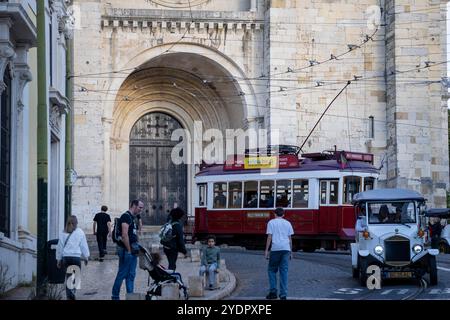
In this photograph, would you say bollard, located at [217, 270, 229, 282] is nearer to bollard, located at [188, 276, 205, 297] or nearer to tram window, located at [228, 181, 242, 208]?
bollard, located at [188, 276, 205, 297]

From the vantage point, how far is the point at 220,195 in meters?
35.9

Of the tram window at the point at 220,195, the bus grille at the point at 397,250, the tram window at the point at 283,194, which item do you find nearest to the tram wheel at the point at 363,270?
the bus grille at the point at 397,250

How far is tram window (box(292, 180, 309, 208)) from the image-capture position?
1332 inches

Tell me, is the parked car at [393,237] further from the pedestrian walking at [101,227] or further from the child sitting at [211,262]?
the pedestrian walking at [101,227]

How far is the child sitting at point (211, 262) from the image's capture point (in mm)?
20562

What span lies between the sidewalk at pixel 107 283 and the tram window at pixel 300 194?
637 cm

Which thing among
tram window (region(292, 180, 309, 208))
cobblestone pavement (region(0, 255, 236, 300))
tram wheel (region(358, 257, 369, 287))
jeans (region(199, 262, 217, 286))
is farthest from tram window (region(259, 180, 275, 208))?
jeans (region(199, 262, 217, 286))

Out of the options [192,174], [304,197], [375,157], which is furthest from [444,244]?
[192,174]

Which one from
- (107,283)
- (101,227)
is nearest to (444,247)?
(101,227)

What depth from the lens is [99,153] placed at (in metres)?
41.8

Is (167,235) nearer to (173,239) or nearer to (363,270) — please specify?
(173,239)

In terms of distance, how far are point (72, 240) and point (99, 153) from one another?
24.4m

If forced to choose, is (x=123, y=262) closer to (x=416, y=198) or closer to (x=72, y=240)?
(x=72, y=240)

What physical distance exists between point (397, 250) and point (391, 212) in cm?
102
